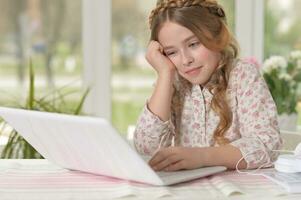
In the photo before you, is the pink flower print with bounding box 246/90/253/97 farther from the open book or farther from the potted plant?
the potted plant

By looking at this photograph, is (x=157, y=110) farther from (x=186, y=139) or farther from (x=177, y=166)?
(x=177, y=166)

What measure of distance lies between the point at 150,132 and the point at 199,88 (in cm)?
19

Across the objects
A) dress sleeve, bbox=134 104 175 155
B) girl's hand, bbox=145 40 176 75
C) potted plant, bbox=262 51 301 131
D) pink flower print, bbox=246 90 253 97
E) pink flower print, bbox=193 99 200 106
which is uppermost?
girl's hand, bbox=145 40 176 75

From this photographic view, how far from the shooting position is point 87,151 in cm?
130

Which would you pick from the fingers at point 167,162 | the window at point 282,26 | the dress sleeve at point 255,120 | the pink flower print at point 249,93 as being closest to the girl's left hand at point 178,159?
the fingers at point 167,162

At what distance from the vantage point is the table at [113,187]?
3.93ft

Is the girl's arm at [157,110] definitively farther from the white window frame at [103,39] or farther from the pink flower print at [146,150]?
the white window frame at [103,39]

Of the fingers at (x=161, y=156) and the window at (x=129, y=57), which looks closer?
the fingers at (x=161, y=156)

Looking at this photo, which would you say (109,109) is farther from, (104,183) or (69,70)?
(104,183)

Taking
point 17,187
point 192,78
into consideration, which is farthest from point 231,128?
point 17,187

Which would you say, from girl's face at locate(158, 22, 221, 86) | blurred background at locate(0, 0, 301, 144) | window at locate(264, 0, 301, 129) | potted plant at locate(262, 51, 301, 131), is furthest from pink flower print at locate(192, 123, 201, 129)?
window at locate(264, 0, 301, 129)

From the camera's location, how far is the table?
1198 millimetres

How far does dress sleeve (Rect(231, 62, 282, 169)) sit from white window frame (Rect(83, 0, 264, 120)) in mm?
1917

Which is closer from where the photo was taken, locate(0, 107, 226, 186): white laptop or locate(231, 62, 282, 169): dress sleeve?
locate(0, 107, 226, 186): white laptop
